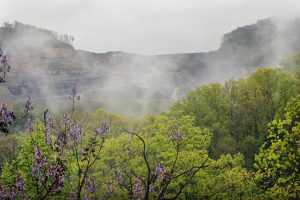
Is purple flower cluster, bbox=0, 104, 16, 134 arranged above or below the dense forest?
above

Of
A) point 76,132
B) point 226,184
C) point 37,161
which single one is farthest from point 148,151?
point 37,161

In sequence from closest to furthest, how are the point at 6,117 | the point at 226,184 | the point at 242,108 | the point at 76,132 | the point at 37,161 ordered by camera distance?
1. the point at 6,117
2. the point at 37,161
3. the point at 76,132
4. the point at 226,184
5. the point at 242,108

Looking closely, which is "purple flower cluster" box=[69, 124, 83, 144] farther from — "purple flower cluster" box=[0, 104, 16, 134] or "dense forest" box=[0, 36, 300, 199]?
"purple flower cluster" box=[0, 104, 16, 134]

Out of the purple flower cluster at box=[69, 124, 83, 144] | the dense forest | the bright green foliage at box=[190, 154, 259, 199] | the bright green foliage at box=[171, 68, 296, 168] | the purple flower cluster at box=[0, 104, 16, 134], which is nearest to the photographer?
the purple flower cluster at box=[0, 104, 16, 134]

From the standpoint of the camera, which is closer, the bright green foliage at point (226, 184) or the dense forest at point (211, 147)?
the dense forest at point (211, 147)

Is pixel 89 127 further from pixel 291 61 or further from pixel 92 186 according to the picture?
pixel 92 186

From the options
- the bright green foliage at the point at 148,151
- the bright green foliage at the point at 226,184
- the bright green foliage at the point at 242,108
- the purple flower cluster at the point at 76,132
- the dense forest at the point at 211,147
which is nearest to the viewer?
the purple flower cluster at the point at 76,132

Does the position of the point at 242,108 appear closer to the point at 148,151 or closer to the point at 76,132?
the point at 148,151

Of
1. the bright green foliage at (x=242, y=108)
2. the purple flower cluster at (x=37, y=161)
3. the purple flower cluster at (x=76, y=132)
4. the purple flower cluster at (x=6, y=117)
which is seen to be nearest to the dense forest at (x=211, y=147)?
the bright green foliage at (x=242, y=108)

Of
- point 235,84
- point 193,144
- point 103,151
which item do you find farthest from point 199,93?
point 103,151

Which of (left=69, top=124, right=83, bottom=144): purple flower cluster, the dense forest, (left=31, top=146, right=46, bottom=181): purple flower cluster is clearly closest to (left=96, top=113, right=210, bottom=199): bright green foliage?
the dense forest

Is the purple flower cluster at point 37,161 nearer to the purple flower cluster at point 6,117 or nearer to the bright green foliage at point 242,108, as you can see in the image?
the purple flower cluster at point 6,117

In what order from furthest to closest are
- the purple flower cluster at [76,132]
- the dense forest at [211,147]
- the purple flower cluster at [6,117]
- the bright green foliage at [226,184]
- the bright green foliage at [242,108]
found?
the bright green foliage at [242,108], the bright green foliage at [226,184], the dense forest at [211,147], the purple flower cluster at [76,132], the purple flower cluster at [6,117]

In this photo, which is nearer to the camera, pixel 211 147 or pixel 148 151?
pixel 148 151
